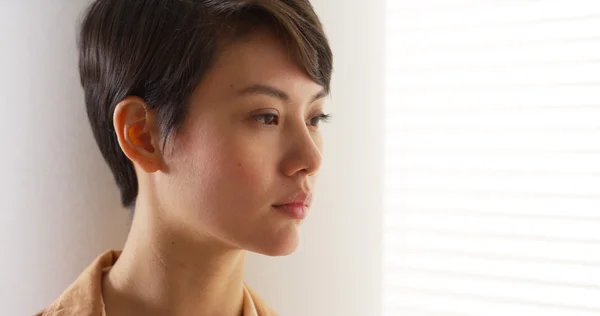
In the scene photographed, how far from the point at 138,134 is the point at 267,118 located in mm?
214

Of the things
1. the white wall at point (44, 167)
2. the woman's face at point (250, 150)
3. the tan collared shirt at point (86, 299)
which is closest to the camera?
the woman's face at point (250, 150)

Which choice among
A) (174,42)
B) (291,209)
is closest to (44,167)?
(174,42)

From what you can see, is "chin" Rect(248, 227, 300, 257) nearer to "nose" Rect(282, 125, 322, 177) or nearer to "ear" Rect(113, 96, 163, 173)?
"nose" Rect(282, 125, 322, 177)

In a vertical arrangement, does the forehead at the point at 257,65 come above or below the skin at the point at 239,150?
above

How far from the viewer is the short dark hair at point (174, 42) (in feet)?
3.55

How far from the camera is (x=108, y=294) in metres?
1.23

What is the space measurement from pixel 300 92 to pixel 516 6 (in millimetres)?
459

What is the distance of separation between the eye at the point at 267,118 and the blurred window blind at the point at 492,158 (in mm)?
391

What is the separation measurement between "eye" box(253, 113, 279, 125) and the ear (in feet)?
0.56

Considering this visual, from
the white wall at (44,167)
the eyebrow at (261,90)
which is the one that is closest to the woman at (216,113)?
the eyebrow at (261,90)

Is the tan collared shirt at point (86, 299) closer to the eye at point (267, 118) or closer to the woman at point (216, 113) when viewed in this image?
the woman at point (216, 113)

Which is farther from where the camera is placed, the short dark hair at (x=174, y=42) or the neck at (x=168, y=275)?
the neck at (x=168, y=275)

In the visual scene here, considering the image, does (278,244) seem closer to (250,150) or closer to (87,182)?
(250,150)

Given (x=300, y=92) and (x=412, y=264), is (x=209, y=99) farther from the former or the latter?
(x=412, y=264)
